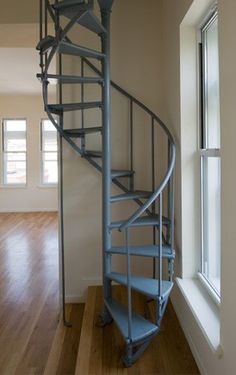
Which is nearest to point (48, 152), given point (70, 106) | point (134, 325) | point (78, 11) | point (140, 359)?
point (70, 106)

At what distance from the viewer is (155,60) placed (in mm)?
Result: 3006

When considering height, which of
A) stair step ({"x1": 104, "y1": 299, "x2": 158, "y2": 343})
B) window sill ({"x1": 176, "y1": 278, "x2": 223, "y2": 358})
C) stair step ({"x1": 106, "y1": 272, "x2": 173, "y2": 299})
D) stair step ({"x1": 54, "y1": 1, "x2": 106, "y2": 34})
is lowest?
stair step ({"x1": 104, "y1": 299, "x2": 158, "y2": 343})

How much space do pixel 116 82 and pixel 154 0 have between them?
0.85 metres

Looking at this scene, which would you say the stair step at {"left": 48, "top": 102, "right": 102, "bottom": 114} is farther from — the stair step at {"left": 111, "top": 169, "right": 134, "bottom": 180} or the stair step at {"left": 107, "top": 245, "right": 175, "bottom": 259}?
the stair step at {"left": 107, "top": 245, "right": 175, "bottom": 259}

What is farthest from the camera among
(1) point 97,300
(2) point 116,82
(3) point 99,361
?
(2) point 116,82

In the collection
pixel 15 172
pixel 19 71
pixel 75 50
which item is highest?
pixel 19 71

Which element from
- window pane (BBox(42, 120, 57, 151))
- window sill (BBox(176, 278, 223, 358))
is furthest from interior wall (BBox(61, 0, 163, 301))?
window pane (BBox(42, 120, 57, 151))

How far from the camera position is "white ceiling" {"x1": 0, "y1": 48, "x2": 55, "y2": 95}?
16.3 ft

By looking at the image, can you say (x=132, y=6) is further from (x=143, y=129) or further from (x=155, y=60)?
(x=143, y=129)

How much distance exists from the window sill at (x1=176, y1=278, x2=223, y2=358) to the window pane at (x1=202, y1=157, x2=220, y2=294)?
108 mm

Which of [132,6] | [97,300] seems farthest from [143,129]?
[97,300]

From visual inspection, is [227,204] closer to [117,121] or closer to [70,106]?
[70,106]

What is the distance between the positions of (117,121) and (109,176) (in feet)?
2.50

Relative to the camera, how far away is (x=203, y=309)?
198cm
